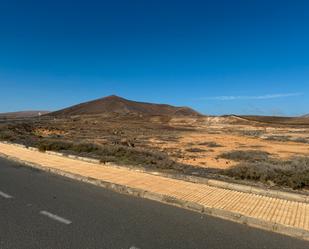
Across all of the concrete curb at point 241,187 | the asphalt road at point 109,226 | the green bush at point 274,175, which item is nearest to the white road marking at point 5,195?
A: the asphalt road at point 109,226

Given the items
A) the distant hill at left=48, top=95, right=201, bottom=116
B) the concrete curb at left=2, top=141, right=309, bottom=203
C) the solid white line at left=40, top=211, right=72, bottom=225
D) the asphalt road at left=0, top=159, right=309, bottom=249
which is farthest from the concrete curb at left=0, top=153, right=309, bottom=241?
→ the distant hill at left=48, top=95, right=201, bottom=116

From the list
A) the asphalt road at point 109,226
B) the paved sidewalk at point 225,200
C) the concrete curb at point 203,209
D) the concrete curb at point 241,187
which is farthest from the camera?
the concrete curb at point 241,187

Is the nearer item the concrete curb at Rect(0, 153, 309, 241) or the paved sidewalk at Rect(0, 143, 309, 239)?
the concrete curb at Rect(0, 153, 309, 241)

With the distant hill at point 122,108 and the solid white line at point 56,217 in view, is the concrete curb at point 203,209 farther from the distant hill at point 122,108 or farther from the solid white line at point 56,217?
the distant hill at point 122,108

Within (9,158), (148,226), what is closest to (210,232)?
(148,226)

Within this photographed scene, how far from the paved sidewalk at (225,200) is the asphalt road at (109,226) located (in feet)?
0.81

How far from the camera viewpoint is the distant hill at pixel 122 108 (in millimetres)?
146250

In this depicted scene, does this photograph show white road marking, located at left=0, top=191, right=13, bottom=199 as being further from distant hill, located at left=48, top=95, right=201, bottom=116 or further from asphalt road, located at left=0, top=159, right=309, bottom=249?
distant hill, located at left=48, top=95, right=201, bottom=116

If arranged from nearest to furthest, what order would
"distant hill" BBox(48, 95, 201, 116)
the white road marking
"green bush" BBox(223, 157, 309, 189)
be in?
the white road marking → "green bush" BBox(223, 157, 309, 189) → "distant hill" BBox(48, 95, 201, 116)

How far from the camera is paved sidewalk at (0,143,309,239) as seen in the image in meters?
5.61

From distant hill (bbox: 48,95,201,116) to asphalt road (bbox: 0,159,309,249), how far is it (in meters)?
136

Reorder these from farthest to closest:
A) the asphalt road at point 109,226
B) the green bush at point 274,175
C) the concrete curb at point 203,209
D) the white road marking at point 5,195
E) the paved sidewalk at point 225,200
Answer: the green bush at point 274,175
the white road marking at point 5,195
the paved sidewalk at point 225,200
the concrete curb at point 203,209
the asphalt road at point 109,226

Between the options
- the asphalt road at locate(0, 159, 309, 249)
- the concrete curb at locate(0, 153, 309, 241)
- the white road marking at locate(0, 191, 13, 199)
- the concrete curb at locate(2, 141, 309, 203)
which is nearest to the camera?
the asphalt road at locate(0, 159, 309, 249)

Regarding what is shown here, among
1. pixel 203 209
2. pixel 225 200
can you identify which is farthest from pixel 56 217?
pixel 225 200
